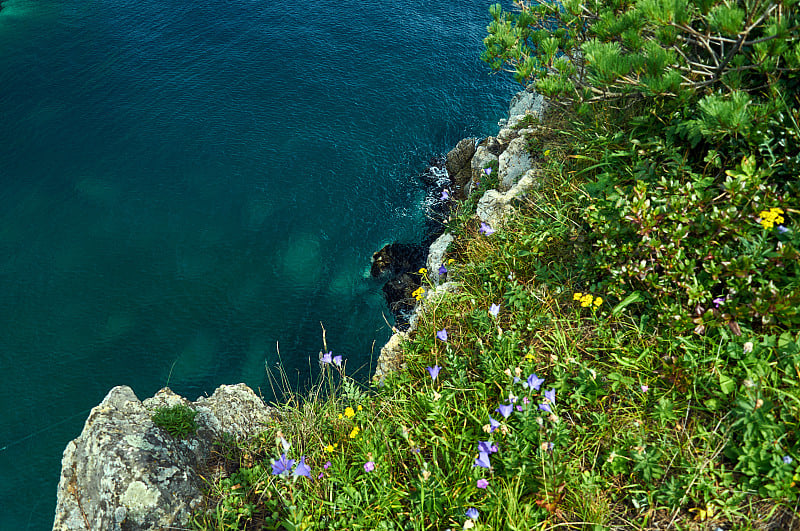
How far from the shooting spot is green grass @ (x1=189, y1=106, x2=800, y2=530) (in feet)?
15.8

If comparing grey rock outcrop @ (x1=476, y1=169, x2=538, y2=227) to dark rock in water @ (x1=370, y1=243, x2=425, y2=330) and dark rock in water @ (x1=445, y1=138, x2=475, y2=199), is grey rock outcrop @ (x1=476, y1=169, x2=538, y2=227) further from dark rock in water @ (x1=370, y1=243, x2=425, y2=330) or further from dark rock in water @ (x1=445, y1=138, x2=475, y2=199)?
dark rock in water @ (x1=445, y1=138, x2=475, y2=199)

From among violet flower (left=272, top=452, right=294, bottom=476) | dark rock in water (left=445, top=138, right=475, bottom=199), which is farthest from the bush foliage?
dark rock in water (left=445, top=138, right=475, bottom=199)

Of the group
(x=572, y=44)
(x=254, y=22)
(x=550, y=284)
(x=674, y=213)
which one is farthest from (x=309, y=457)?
(x=254, y=22)

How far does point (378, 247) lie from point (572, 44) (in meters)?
16.9

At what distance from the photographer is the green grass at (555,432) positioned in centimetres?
482

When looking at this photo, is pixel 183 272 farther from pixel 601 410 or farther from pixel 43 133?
pixel 601 410

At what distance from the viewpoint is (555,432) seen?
17.0ft

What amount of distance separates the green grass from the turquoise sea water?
34.2 ft

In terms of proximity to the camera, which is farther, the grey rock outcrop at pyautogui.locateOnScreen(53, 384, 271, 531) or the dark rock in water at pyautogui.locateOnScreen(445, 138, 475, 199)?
the dark rock in water at pyautogui.locateOnScreen(445, 138, 475, 199)

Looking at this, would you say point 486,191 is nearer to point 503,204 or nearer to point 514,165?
point 514,165

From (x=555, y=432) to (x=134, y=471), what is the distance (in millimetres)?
6872

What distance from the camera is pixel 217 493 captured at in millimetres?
6645

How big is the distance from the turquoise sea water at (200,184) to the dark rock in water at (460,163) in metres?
2.12

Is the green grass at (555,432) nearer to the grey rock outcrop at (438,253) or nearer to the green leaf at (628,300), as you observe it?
the green leaf at (628,300)
